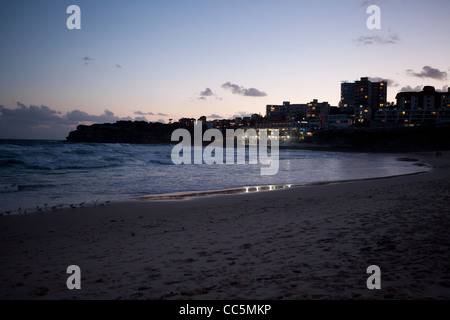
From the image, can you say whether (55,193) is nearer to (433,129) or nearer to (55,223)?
(55,223)

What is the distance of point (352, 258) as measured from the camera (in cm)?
466

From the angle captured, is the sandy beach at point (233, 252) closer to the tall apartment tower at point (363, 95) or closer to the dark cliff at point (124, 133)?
the tall apartment tower at point (363, 95)

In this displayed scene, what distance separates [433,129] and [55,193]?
100m

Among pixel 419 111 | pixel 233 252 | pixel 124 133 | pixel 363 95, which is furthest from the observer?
pixel 124 133

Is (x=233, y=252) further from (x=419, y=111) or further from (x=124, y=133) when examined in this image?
(x=124, y=133)

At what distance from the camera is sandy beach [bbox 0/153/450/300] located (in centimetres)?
379

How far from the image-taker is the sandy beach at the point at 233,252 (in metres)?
3.79

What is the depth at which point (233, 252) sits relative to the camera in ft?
17.4
